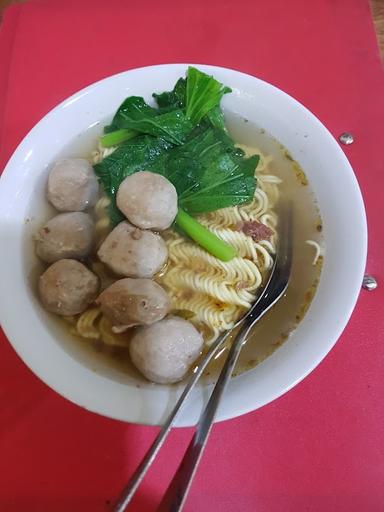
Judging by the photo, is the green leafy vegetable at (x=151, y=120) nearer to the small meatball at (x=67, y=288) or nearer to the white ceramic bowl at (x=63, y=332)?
the white ceramic bowl at (x=63, y=332)

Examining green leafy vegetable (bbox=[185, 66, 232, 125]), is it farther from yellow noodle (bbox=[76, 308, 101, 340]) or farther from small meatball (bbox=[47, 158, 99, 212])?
yellow noodle (bbox=[76, 308, 101, 340])

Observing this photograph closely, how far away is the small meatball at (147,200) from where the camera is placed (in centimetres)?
148

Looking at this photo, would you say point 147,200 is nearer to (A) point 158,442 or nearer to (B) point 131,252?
(B) point 131,252

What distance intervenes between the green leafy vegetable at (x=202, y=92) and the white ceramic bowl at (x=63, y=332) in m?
0.06

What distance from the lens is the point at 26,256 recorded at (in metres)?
1.54

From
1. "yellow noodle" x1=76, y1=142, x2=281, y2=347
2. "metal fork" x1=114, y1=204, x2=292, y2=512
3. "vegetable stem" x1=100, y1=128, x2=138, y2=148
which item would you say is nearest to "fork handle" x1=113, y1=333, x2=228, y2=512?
"metal fork" x1=114, y1=204, x2=292, y2=512

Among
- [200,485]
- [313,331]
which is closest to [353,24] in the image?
[313,331]

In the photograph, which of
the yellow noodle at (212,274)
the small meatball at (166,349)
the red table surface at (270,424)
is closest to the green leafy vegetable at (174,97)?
the yellow noodle at (212,274)

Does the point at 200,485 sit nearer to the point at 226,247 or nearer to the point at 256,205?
the point at 226,247

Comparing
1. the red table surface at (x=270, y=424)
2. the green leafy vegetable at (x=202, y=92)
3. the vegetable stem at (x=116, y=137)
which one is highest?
the green leafy vegetable at (x=202, y=92)

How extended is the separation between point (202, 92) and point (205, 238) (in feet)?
1.95

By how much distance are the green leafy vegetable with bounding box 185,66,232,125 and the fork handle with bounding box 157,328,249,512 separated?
0.91m

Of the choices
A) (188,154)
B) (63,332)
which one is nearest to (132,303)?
(63,332)

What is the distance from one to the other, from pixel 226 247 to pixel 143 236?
33cm
